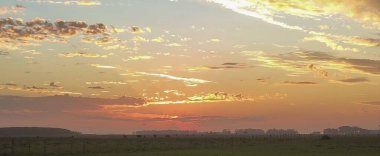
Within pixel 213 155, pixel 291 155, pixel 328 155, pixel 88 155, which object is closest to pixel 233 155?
pixel 213 155

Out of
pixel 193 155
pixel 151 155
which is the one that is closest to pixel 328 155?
pixel 193 155

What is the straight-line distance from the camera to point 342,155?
2025 inches

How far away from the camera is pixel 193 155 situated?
166 feet

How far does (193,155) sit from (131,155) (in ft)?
23.1

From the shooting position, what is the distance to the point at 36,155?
49969 millimetres

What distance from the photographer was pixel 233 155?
167 ft

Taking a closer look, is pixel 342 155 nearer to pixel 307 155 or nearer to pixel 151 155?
pixel 307 155

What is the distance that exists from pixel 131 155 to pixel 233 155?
11575 mm

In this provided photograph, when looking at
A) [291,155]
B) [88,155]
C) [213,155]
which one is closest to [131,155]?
[88,155]

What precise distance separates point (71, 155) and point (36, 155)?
12.6 ft

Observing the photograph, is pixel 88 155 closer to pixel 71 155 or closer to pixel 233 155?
pixel 71 155

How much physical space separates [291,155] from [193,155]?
36.4 ft

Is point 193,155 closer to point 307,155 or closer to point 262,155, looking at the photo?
point 262,155

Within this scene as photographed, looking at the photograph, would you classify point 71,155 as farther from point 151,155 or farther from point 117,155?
point 151,155
